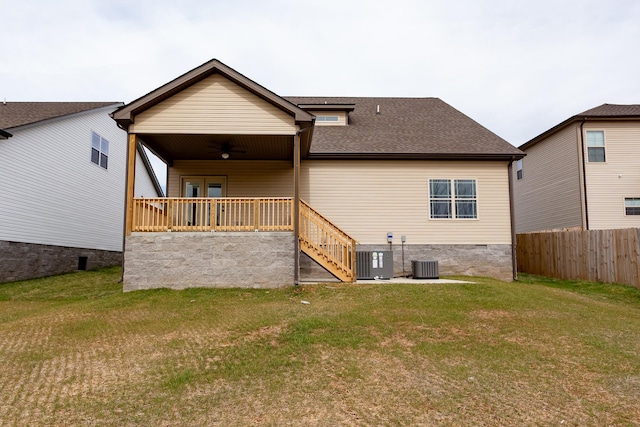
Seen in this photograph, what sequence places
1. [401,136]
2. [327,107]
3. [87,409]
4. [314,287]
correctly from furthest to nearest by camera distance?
[327,107] → [401,136] → [314,287] → [87,409]

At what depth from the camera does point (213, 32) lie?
1396 centimetres

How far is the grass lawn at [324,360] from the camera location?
4.29 metres

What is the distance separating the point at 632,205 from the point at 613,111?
13.6ft

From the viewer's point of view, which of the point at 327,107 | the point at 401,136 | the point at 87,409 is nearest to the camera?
the point at 87,409

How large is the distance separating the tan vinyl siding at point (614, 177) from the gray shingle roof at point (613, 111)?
401 mm

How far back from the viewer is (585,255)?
45.9ft

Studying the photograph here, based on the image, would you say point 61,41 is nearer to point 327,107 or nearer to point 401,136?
point 327,107

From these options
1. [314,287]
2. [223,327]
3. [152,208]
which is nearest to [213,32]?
[152,208]

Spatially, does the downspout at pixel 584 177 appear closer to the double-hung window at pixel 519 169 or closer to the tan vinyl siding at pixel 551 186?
the tan vinyl siding at pixel 551 186


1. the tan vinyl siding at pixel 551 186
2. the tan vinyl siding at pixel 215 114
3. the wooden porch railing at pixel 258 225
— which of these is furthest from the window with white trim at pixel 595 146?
the tan vinyl siding at pixel 215 114

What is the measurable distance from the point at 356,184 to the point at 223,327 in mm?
8148

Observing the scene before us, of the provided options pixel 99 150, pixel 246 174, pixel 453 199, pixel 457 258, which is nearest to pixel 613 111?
pixel 453 199

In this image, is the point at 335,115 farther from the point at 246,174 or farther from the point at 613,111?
the point at 613,111

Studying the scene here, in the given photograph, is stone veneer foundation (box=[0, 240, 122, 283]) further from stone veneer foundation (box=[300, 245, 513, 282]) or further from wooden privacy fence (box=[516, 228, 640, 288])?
wooden privacy fence (box=[516, 228, 640, 288])
